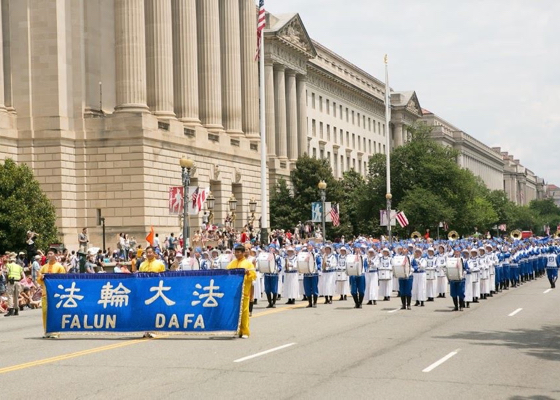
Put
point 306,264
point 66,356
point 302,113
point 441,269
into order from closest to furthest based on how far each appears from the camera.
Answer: point 66,356 → point 306,264 → point 441,269 → point 302,113

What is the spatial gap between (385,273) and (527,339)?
11.0 m

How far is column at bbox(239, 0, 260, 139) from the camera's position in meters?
70.2

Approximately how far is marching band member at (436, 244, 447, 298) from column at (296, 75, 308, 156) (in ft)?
210

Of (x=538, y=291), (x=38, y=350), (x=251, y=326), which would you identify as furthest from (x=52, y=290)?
(x=538, y=291)

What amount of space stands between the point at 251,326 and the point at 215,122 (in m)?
42.6

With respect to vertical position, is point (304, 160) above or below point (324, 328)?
above

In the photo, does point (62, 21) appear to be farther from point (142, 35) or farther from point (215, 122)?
point (215, 122)

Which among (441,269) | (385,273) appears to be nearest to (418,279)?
(385,273)

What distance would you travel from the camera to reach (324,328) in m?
20.8

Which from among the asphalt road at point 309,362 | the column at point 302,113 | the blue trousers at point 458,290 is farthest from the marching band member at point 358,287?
the column at point 302,113

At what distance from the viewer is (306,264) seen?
27672mm

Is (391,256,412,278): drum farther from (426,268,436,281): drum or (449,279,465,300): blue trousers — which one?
(426,268,436,281): drum

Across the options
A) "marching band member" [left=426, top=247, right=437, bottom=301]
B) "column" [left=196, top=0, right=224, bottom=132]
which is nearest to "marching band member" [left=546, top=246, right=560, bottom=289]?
"marching band member" [left=426, top=247, right=437, bottom=301]

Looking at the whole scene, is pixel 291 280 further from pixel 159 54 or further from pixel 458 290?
pixel 159 54
